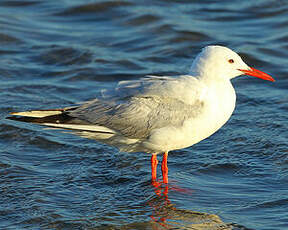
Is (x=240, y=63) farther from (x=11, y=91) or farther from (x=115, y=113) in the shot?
(x=11, y=91)

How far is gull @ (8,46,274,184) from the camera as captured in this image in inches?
278

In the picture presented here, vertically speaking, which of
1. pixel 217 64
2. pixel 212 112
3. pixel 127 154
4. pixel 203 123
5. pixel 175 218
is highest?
pixel 217 64

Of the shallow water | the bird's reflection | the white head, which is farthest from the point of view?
the white head

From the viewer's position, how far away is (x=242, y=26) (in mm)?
14094

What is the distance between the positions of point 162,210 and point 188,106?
1.22 meters

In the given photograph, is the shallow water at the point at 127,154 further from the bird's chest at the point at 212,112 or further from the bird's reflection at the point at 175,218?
the bird's chest at the point at 212,112

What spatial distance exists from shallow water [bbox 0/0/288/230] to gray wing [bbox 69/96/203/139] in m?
0.84

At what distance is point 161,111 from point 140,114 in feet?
0.80

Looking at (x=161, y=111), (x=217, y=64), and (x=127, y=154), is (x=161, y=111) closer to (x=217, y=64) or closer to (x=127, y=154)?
(x=217, y=64)

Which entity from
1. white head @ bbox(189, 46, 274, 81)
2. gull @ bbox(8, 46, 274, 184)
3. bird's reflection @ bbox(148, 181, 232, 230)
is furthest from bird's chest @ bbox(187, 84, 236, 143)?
bird's reflection @ bbox(148, 181, 232, 230)

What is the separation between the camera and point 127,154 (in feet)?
28.4

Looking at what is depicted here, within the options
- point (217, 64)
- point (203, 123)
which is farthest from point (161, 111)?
point (217, 64)

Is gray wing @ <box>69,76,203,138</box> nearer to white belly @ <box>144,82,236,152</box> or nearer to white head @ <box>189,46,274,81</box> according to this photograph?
white belly @ <box>144,82,236,152</box>

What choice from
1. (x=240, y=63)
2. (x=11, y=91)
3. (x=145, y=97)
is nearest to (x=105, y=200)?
(x=145, y=97)
